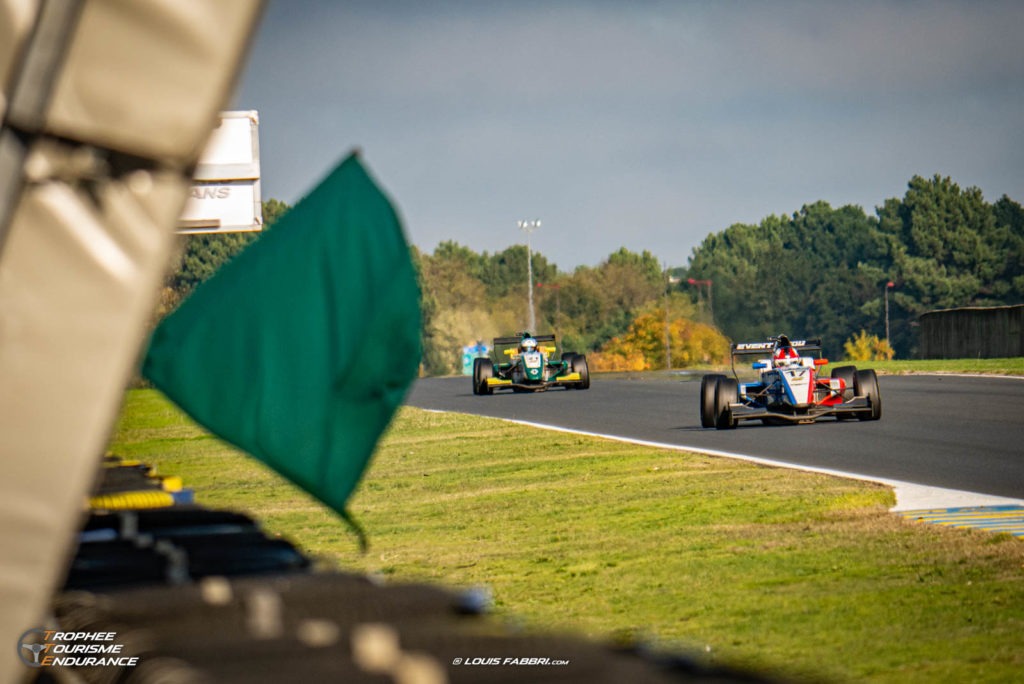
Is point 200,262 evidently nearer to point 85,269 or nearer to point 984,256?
point 984,256

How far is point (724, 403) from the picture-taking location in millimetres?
17609

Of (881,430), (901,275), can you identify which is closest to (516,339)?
(881,430)

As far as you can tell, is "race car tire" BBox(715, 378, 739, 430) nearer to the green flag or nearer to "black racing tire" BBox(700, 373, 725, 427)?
"black racing tire" BBox(700, 373, 725, 427)

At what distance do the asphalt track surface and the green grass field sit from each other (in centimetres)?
110

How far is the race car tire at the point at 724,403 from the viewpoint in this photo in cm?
1758

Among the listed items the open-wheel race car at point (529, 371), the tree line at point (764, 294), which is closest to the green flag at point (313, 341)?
the open-wheel race car at point (529, 371)

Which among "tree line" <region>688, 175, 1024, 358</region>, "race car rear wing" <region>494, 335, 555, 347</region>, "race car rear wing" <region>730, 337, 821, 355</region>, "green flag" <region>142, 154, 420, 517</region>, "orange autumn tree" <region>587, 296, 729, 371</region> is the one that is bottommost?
"green flag" <region>142, 154, 420, 517</region>

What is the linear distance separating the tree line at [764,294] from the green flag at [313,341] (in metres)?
78.5

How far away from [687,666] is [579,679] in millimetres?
193

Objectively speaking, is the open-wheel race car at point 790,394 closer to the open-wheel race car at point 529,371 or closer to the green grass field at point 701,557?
the green grass field at point 701,557

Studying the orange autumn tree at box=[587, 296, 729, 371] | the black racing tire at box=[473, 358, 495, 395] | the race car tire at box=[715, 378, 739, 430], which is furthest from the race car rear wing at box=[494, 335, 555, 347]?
the orange autumn tree at box=[587, 296, 729, 371]

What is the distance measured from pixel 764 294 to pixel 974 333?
54.6 m

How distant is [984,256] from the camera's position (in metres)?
99.1

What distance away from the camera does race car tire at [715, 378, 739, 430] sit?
1758 cm
